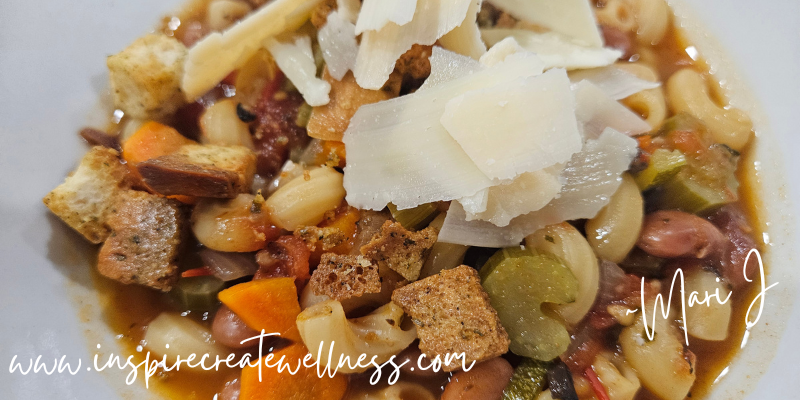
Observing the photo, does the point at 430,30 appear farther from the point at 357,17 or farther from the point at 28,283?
the point at 28,283

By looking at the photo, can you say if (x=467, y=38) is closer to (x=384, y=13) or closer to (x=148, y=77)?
(x=384, y=13)

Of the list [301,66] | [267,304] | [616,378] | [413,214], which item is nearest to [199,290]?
[267,304]

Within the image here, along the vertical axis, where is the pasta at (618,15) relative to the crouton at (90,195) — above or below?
below

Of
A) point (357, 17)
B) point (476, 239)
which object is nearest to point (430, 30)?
point (357, 17)

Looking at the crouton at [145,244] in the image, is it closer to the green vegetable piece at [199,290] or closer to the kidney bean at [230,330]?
the green vegetable piece at [199,290]

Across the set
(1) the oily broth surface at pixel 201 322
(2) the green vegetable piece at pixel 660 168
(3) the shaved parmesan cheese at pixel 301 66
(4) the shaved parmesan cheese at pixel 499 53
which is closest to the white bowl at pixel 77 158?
(1) the oily broth surface at pixel 201 322

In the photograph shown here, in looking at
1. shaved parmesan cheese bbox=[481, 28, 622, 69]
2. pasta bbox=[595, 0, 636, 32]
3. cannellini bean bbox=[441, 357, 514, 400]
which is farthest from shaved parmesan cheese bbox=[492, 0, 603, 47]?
cannellini bean bbox=[441, 357, 514, 400]
